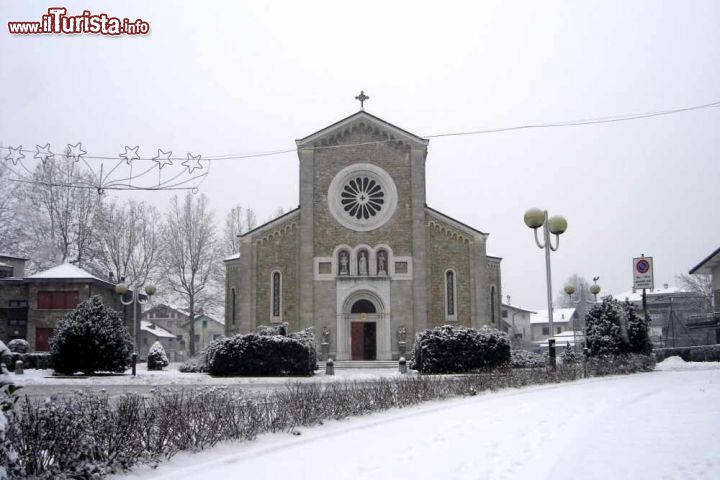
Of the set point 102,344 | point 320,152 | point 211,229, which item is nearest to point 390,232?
point 320,152

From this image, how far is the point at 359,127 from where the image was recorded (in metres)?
39.9

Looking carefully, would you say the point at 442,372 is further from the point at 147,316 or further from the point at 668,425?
the point at 147,316

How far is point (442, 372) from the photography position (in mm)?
26984

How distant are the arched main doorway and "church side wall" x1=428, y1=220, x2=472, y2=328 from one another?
336cm

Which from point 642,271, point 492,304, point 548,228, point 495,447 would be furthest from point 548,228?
point 492,304

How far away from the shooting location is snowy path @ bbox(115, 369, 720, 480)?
24.3 feet

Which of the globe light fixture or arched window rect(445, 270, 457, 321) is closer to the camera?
the globe light fixture

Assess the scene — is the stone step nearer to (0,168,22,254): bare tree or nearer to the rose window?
the rose window

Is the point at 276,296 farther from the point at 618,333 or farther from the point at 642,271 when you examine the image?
the point at 642,271

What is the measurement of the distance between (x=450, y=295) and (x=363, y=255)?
221 inches

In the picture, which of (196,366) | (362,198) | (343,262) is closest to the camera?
(196,366)

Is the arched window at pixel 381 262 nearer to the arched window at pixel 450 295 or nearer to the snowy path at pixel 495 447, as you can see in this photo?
the arched window at pixel 450 295

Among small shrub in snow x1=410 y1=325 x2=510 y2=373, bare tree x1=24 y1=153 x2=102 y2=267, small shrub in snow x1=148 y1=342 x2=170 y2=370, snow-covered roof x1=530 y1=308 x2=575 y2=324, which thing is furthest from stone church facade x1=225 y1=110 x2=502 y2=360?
snow-covered roof x1=530 y1=308 x2=575 y2=324

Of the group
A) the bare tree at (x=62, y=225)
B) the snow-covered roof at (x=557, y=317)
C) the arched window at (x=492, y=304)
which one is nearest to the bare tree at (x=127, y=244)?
the bare tree at (x=62, y=225)
